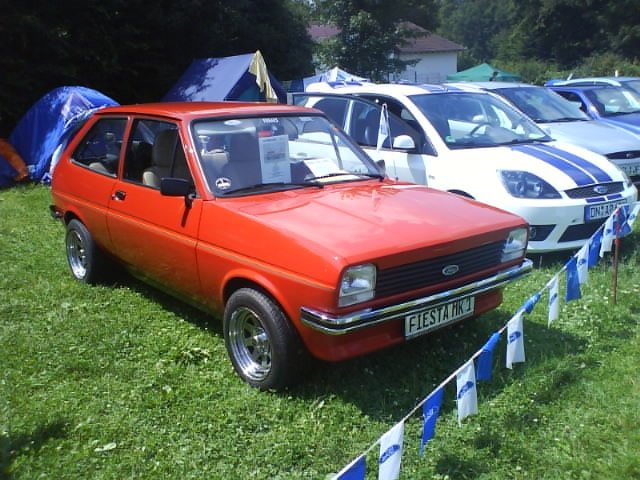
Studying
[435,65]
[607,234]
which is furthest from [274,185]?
[435,65]

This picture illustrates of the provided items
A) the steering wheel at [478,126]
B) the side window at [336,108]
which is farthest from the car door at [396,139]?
the steering wheel at [478,126]

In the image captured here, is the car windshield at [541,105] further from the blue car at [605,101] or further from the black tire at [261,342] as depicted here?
the black tire at [261,342]

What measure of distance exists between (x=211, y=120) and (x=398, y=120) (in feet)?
9.32

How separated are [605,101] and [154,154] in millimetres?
8892

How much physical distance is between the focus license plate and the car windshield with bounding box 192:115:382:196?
4.16 ft

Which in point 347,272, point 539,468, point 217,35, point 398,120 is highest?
point 217,35

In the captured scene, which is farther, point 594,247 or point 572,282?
point 594,247

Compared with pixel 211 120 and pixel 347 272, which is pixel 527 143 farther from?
pixel 347 272

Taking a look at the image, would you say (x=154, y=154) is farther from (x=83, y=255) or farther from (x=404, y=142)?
(x=404, y=142)

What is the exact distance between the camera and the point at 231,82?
530 inches

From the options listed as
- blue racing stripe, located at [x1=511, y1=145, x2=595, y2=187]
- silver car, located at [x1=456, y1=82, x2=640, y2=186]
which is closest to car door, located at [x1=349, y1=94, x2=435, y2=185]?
blue racing stripe, located at [x1=511, y1=145, x2=595, y2=187]

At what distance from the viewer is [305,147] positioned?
4664mm

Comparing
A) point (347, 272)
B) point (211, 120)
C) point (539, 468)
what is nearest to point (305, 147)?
point (211, 120)

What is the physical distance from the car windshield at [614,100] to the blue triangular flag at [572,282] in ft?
23.6
